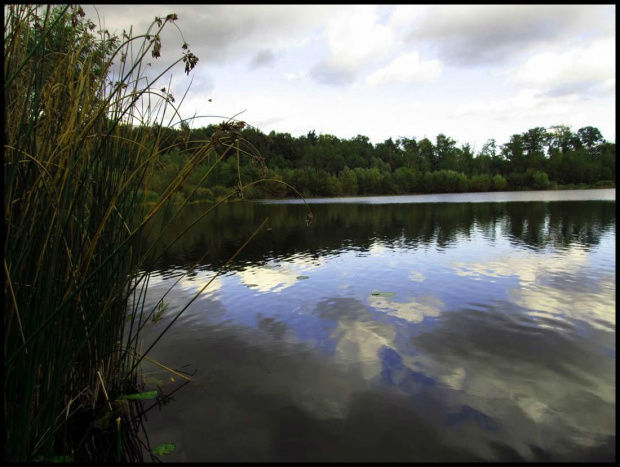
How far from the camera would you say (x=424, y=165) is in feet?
372

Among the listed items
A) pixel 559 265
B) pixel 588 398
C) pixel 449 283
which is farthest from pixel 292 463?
pixel 559 265

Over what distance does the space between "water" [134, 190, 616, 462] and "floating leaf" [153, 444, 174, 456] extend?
52mm

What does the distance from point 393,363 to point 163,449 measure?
2522 mm

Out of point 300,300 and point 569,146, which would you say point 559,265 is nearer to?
point 300,300

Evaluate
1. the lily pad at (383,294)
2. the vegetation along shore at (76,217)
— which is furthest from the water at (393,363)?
the vegetation along shore at (76,217)

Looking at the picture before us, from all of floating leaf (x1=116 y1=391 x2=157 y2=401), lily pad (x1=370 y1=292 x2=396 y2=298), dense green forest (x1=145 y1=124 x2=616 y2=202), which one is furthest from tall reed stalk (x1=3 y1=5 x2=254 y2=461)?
dense green forest (x1=145 y1=124 x2=616 y2=202)

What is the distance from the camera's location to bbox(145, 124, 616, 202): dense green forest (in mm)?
77725

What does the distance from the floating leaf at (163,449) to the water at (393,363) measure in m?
0.05

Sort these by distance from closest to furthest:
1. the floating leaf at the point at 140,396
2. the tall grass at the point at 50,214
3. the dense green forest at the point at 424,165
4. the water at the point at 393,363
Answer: the tall grass at the point at 50,214
the water at the point at 393,363
the floating leaf at the point at 140,396
the dense green forest at the point at 424,165

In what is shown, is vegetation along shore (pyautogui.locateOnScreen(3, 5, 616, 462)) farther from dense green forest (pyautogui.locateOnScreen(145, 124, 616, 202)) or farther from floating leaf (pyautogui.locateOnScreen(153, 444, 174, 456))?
dense green forest (pyautogui.locateOnScreen(145, 124, 616, 202))

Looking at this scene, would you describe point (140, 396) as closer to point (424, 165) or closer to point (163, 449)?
point (163, 449)

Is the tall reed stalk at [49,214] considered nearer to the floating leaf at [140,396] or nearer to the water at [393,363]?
the floating leaf at [140,396]

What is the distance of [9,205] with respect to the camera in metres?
2.04

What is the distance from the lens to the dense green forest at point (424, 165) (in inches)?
3060
